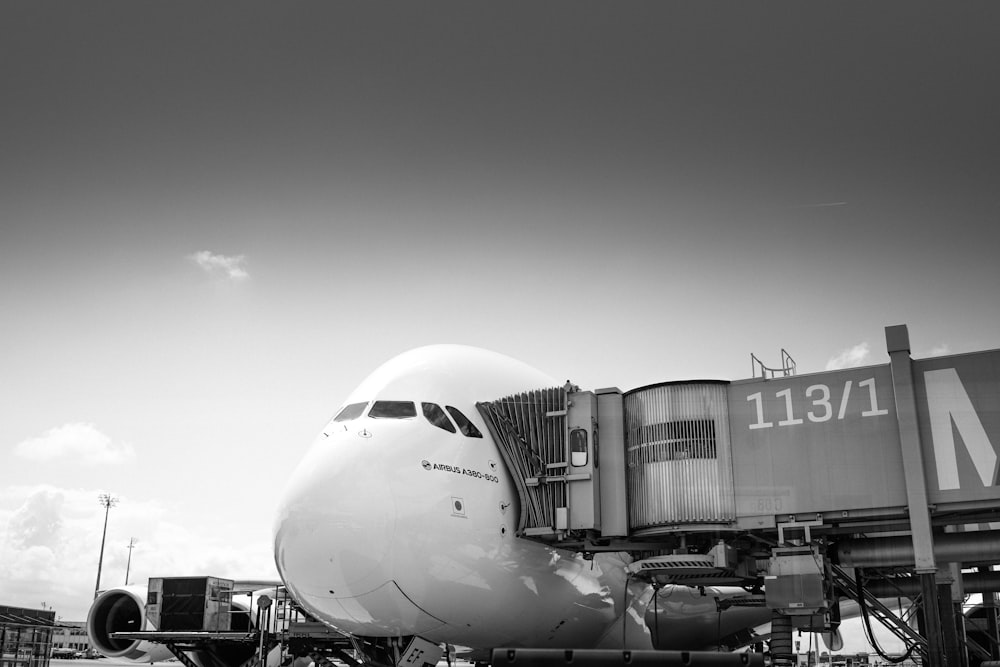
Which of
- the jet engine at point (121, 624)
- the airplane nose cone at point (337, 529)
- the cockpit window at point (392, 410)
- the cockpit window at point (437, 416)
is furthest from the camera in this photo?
→ the jet engine at point (121, 624)

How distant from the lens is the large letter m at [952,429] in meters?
11.8

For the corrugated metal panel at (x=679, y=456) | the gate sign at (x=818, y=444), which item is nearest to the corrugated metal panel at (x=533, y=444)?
the corrugated metal panel at (x=679, y=456)

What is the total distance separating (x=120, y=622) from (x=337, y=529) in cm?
1173

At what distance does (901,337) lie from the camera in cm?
1257

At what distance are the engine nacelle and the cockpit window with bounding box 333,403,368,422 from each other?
929cm

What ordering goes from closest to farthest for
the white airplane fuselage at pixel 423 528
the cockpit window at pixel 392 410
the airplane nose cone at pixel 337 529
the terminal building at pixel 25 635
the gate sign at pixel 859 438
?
the airplane nose cone at pixel 337 529 → the white airplane fuselage at pixel 423 528 → the gate sign at pixel 859 438 → the cockpit window at pixel 392 410 → the terminal building at pixel 25 635

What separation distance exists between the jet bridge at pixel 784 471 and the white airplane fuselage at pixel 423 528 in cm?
65

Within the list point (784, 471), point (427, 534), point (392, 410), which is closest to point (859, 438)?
point (784, 471)

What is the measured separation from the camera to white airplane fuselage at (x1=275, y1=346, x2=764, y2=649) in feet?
35.4

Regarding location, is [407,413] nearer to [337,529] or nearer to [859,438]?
[337,529]

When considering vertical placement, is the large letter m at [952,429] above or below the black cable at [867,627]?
above

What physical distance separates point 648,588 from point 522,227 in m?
7.68

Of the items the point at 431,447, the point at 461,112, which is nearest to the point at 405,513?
the point at 431,447

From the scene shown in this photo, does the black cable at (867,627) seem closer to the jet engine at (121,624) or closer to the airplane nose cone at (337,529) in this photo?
the airplane nose cone at (337,529)
